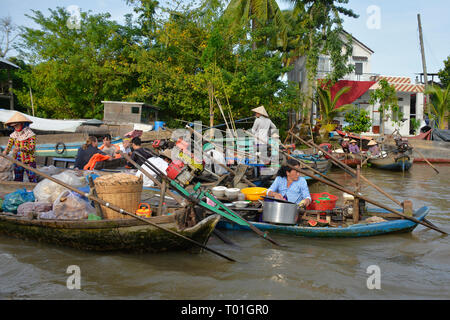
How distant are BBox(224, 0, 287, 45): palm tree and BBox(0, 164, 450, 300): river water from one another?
15894 mm

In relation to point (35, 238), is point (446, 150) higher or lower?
higher

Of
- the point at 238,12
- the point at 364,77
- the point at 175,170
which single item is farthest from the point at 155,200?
the point at 364,77

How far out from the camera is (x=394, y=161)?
16.0 m

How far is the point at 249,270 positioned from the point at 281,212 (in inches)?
46.3

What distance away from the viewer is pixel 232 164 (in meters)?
9.79

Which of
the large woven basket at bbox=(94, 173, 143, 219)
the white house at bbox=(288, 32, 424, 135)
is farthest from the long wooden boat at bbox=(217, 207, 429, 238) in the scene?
the white house at bbox=(288, 32, 424, 135)

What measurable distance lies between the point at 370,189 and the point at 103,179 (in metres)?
9.23

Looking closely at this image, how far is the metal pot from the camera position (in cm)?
588

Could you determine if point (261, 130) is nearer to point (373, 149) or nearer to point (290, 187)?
point (290, 187)

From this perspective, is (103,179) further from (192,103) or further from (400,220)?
(192,103)

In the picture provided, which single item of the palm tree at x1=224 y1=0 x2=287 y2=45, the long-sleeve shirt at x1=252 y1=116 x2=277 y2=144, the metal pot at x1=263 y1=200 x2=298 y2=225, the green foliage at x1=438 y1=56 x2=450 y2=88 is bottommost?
the metal pot at x1=263 y1=200 x2=298 y2=225

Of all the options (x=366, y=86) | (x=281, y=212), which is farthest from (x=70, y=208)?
(x=366, y=86)

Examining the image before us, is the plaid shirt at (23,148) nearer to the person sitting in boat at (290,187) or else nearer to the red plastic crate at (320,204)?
the person sitting in boat at (290,187)

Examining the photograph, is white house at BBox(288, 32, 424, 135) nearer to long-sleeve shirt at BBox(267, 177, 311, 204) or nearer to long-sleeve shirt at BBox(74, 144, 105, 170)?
long-sleeve shirt at BBox(74, 144, 105, 170)
